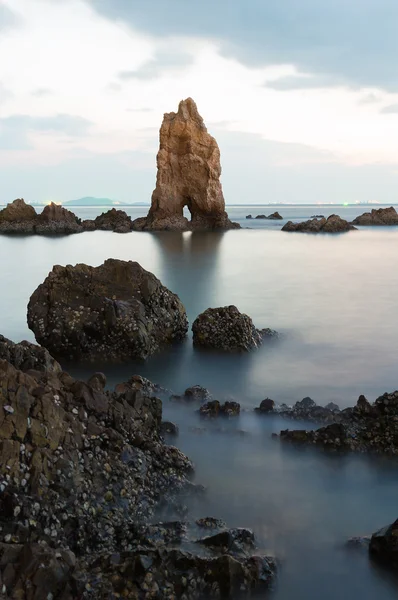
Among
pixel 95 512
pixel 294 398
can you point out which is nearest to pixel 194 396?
pixel 294 398

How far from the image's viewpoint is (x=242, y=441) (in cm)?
622

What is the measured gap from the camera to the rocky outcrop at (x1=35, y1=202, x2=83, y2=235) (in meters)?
51.5

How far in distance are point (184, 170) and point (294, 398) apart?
5060cm

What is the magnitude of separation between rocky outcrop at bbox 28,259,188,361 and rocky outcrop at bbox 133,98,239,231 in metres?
44.3

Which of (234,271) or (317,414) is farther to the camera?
(234,271)

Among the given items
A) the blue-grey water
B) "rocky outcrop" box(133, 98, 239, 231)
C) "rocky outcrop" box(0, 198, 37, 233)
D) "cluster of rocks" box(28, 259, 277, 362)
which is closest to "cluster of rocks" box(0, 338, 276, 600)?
the blue-grey water

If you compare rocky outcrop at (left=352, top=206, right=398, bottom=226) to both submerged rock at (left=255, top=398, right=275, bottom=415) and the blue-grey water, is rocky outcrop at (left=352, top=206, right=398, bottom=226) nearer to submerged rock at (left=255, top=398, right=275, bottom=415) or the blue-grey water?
the blue-grey water

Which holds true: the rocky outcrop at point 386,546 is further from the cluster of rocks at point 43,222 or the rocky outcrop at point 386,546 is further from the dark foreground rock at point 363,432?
the cluster of rocks at point 43,222

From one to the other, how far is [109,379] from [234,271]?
643 inches

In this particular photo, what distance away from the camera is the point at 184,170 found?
56250 millimetres

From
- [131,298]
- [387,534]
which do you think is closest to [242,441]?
[387,534]

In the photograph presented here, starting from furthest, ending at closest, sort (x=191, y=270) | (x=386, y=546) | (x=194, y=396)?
(x=191, y=270)
(x=194, y=396)
(x=386, y=546)

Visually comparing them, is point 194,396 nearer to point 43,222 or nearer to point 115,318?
point 115,318

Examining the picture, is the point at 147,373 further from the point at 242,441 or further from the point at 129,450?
the point at 129,450
